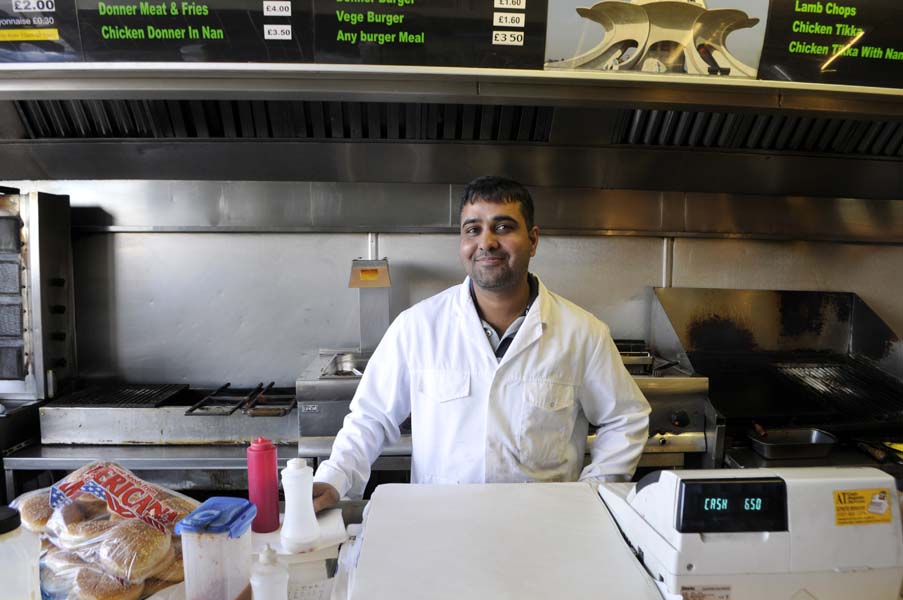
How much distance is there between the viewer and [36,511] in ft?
3.36

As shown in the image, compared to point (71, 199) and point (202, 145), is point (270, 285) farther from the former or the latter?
point (71, 199)

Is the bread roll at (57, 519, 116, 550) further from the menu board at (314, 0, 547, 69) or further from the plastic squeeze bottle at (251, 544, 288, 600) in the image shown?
the menu board at (314, 0, 547, 69)

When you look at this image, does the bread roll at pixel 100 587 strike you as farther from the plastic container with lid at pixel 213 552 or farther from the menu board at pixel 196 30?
the menu board at pixel 196 30

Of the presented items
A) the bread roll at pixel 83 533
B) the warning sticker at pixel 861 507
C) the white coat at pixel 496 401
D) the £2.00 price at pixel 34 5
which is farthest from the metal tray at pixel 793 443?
the £2.00 price at pixel 34 5

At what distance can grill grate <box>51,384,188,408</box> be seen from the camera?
7.89ft

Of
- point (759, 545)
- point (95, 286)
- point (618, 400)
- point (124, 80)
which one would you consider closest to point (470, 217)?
point (618, 400)

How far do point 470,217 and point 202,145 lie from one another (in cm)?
179

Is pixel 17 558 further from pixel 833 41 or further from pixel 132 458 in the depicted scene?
pixel 833 41

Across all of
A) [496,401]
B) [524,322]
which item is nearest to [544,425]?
[496,401]

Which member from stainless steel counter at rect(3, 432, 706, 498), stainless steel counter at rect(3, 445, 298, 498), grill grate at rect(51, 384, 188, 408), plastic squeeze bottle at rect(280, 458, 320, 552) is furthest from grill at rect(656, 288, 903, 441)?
grill grate at rect(51, 384, 188, 408)

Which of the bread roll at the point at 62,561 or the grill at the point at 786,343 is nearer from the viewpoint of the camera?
the bread roll at the point at 62,561

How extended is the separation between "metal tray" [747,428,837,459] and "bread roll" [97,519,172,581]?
227cm

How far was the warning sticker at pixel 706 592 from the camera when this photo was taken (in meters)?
0.76

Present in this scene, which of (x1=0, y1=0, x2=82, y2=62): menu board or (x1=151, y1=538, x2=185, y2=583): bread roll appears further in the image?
(x1=0, y1=0, x2=82, y2=62): menu board
